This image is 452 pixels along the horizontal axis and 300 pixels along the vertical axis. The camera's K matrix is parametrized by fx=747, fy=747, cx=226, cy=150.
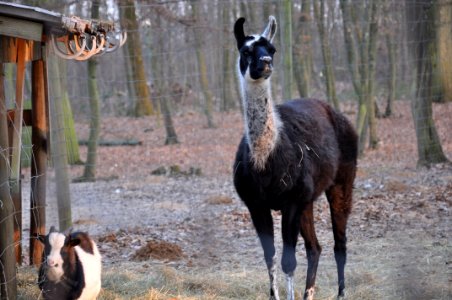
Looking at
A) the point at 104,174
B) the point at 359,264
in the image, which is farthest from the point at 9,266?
the point at 104,174

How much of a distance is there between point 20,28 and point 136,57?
13.2 meters

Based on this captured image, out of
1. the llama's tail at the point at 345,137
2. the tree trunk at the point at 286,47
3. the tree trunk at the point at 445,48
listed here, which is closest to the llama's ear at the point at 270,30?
the llama's tail at the point at 345,137

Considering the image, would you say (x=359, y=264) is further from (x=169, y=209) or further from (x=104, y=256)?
(x=169, y=209)

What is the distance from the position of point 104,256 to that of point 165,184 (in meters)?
4.83

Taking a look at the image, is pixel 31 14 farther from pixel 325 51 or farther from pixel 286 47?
pixel 325 51

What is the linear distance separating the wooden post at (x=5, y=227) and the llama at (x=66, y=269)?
27cm

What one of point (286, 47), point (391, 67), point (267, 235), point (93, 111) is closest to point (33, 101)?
point (267, 235)

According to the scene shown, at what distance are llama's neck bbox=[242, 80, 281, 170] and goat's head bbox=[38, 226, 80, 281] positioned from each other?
1725mm

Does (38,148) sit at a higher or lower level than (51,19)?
lower

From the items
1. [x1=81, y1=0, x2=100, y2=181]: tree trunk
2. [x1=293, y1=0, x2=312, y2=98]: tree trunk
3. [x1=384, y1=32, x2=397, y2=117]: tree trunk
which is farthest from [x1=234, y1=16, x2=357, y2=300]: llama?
[x1=384, y1=32, x2=397, y2=117]: tree trunk

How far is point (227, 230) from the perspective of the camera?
961cm

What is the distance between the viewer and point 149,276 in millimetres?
7090

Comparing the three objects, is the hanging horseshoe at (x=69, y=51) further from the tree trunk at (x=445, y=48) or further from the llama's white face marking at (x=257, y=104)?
the tree trunk at (x=445, y=48)

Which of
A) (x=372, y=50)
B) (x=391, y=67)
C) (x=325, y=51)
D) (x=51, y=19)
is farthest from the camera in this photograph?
(x=391, y=67)
